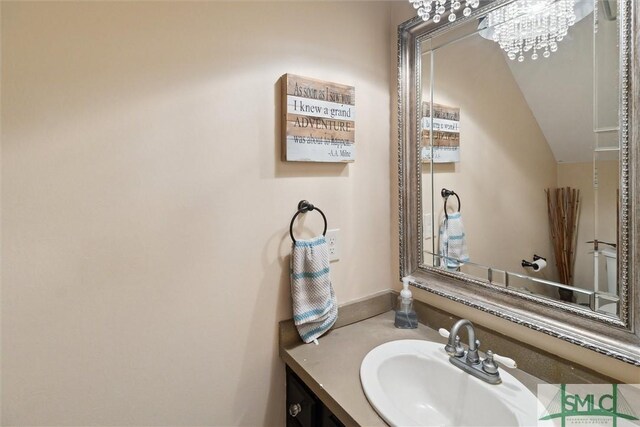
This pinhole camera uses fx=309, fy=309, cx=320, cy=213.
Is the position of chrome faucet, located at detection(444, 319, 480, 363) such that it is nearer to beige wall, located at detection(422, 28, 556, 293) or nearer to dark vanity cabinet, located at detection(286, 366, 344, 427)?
beige wall, located at detection(422, 28, 556, 293)

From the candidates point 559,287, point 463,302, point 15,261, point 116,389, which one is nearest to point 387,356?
point 463,302

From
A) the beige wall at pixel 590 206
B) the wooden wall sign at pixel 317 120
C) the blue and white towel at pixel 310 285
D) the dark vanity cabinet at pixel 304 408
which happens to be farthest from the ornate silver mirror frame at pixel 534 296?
the dark vanity cabinet at pixel 304 408

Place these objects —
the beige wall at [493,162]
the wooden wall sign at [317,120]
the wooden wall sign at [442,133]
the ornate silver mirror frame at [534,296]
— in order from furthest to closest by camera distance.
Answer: the wooden wall sign at [442,133] < the wooden wall sign at [317,120] < the beige wall at [493,162] < the ornate silver mirror frame at [534,296]

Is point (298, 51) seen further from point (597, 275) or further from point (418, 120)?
point (597, 275)

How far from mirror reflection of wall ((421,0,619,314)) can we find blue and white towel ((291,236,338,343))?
1.51ft

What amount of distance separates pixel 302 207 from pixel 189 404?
0.73m

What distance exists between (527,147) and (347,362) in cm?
90

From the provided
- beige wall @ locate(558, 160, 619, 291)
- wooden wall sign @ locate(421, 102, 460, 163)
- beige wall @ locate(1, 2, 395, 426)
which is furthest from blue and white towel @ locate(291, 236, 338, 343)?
beige wall @ locate(558, 160, 619, 291)

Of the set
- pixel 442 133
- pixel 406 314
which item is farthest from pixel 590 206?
pixel 406 314

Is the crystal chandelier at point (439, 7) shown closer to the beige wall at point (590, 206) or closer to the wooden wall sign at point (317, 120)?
the wooden wall sign at point (317, 120)

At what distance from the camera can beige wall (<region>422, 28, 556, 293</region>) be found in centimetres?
97

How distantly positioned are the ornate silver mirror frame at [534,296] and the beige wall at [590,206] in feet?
0.08

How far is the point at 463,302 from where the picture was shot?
1.10m

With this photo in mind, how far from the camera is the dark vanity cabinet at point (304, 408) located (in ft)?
3.05
